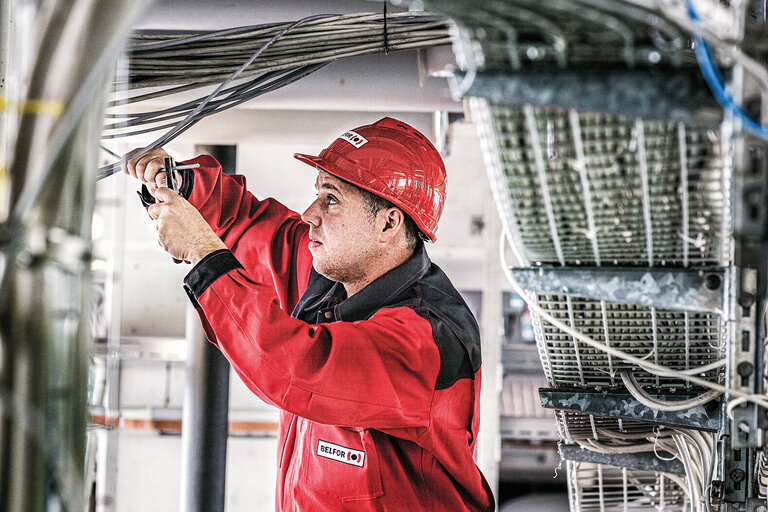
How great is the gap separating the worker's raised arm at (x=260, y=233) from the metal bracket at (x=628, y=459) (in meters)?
1.24

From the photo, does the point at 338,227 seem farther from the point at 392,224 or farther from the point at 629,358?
the point at 629,358

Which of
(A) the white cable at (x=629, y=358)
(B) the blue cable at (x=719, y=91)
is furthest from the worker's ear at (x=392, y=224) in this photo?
(B) the blue cable at (x=719, y=91)

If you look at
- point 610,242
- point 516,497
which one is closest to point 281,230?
point 610,242

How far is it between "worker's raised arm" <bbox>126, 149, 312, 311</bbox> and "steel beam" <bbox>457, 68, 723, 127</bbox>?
1.81m

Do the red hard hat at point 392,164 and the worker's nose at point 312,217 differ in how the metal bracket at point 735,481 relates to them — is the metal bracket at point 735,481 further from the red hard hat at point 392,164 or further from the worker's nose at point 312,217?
the worker's nose at point 312,217

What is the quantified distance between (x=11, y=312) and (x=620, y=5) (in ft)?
3.67

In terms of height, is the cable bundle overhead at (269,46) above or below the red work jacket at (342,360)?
above

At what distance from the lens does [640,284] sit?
1.94 meters

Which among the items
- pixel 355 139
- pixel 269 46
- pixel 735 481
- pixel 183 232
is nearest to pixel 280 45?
pixel 269 46

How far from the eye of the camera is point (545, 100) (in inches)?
62.7

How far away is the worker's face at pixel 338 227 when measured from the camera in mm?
3018

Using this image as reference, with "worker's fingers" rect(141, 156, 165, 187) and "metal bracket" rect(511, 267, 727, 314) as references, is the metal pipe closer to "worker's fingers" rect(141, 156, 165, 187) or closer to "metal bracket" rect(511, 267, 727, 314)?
"worker's fingers" rect(141, 156, 165, 187)

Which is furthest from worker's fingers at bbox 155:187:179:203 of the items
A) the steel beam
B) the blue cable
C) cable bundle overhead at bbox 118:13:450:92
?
the blue cable

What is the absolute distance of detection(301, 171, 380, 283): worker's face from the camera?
9.90ft
